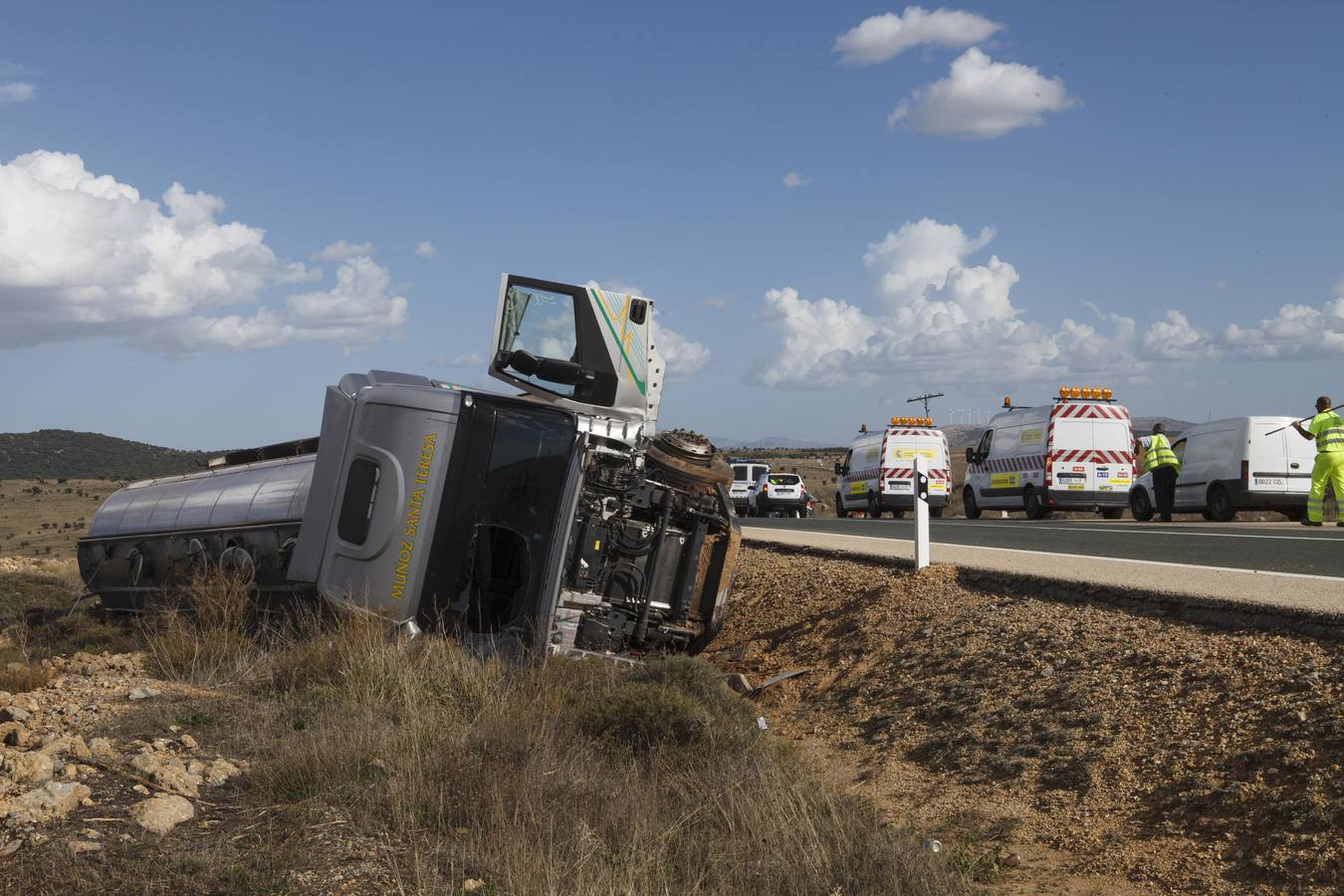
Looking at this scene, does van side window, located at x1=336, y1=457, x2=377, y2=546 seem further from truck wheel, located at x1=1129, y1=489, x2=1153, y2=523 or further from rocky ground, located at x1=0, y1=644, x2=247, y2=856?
truck wheel, located at x1=1129, y1=489, x2=1153, y2=523

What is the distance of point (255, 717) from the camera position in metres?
7.88

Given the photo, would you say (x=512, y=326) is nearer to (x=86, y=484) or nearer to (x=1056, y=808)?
(x=1056, y=808)

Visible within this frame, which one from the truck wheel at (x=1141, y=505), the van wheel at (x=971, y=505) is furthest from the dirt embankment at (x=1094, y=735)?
the van wheel at (x=971, y=505)

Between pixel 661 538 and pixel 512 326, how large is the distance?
2551 millimetres

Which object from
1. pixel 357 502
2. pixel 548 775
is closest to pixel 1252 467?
pixel 357 502

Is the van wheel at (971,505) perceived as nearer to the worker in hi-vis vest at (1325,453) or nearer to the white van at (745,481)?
the white van at (745,481)

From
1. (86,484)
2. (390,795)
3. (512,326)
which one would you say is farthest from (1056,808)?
(86,484)

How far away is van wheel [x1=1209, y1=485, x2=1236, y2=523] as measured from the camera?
73.9 ft

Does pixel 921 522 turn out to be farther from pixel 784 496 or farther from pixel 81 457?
pixel 81 457

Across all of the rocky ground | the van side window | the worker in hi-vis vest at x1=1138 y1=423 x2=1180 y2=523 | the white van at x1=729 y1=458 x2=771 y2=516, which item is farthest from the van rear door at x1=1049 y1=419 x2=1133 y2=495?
the rocky ground

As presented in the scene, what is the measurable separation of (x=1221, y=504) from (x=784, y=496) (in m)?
15.1

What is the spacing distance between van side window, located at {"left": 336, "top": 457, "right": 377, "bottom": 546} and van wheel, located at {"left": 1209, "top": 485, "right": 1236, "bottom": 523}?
17320mm

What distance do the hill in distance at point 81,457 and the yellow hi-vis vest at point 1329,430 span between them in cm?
6443

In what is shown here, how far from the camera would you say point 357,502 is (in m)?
10.1
